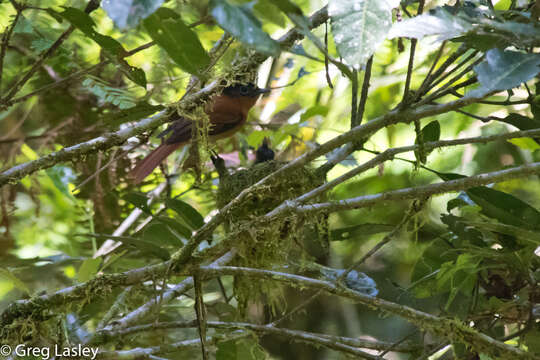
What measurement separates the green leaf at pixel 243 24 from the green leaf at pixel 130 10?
10 centimetres

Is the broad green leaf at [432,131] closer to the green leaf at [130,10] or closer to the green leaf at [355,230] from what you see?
the green leaf at [355,230]

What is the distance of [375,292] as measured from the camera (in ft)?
6.56

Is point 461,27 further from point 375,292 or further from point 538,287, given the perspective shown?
point 375,292

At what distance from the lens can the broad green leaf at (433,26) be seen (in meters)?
0.98

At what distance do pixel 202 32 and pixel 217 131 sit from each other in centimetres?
61

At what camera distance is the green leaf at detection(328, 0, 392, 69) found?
3.27 ft

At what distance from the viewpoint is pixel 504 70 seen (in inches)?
39.6

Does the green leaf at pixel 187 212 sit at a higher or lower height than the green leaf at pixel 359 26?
higher

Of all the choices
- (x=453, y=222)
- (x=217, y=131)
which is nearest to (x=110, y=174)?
(x=217, y=131)

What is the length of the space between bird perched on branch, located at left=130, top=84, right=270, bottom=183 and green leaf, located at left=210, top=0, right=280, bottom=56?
163 cm

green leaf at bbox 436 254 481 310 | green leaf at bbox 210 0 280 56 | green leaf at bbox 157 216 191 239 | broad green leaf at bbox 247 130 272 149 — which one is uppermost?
broad green leaf at bbox 247 130 272 149

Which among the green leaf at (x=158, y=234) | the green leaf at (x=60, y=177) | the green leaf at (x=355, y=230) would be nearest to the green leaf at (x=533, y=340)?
the green leaf at (x=355, y=230)

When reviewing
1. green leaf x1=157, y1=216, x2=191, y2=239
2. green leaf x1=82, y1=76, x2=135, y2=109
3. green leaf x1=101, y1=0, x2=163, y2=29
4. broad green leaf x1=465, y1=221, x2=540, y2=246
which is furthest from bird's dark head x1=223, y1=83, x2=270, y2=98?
green leaf x1=101, y1=0, x2=163, y2=29

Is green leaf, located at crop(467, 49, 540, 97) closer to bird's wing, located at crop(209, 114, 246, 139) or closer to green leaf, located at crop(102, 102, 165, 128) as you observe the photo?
green leaf, located at crop(102, 102, 165, 128)
